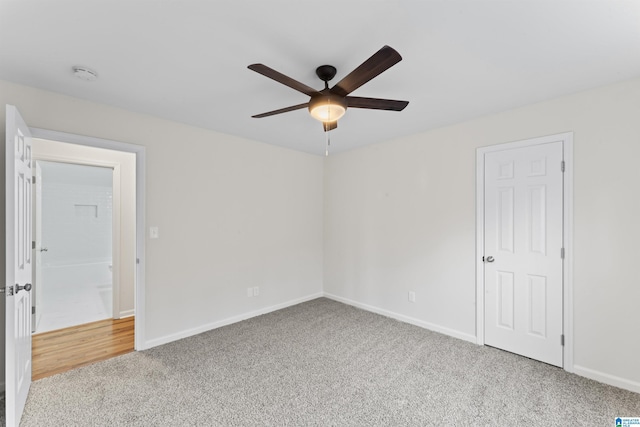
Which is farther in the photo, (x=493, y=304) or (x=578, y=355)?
(x=493, y=304)

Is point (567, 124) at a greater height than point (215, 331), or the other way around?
point (567, 124)

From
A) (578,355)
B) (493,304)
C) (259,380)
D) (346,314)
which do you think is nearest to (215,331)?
(259,380)

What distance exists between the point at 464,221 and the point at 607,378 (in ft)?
5.48

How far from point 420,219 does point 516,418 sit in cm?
207

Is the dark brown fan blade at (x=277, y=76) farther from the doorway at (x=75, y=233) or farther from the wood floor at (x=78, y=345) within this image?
the doorway at (x=75, y=233)

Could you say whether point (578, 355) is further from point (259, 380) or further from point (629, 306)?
point (259, 380)

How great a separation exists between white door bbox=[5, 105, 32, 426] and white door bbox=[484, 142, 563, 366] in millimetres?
3829

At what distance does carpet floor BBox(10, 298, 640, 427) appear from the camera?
1917 mm

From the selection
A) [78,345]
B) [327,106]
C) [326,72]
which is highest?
[326,72]

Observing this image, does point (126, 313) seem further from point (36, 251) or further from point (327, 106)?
point (327, 106)

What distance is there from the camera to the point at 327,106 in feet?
6.04

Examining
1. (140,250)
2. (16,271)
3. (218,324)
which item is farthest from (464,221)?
(16,271)

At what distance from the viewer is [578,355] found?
2424mm

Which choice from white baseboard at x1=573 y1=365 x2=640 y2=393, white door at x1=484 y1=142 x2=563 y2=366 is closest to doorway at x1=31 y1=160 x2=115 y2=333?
white door at x1=484 y1=142 x2=563 y2=366
